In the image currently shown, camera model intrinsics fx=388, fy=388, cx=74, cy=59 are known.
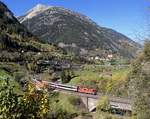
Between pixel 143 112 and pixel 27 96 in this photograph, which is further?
pixel 143 112

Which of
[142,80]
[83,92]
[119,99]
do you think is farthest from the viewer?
[83,92]

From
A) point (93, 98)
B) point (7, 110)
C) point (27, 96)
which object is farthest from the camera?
point (93, 98)

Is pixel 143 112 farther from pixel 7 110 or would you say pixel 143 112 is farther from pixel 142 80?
pixel 7 110

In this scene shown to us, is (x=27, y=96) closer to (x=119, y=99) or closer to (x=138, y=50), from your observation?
(x=138, y=50)

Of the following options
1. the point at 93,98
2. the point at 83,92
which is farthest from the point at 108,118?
the point at 83,92

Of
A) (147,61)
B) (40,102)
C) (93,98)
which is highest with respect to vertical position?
(147,61)

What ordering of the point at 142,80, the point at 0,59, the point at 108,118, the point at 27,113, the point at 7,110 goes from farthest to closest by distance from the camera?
the point at 0,59, the point at 108,118, the point at 142,80, the point at 27,113, the point at 7,110

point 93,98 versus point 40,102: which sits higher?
point 40,102

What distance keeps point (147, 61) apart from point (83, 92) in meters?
74.9

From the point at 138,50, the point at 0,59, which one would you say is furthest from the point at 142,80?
the point at 0,59

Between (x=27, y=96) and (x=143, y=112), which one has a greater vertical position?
(x=27, y=96)

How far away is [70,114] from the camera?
69562 mm

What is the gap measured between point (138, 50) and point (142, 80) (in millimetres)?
6337

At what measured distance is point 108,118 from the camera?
195 ft
